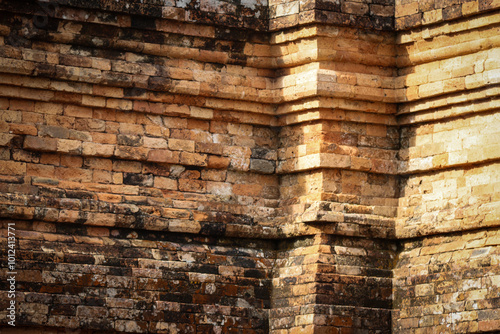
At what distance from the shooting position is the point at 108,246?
1334 cm

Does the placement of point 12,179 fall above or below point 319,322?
above

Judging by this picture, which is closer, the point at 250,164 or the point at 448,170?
the point at 448,170

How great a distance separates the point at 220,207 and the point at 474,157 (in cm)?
347

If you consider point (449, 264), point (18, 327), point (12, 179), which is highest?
point (12, 179)

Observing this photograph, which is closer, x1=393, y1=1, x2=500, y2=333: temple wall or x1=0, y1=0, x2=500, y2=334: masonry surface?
x1=393, y1=1, x2=500, y2=333: temple wall

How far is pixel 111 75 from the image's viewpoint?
1370 cm

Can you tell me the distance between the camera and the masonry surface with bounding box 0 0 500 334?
13.1 metres

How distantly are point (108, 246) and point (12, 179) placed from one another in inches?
59.4

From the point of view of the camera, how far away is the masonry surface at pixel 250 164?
13.1m

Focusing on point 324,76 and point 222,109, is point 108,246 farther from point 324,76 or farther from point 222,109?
point 324,76

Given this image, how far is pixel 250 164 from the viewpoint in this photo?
14.3 m

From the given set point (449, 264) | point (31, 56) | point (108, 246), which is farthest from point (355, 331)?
point (31, 56)

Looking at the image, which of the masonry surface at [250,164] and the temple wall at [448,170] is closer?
the temple wall at [448,170]

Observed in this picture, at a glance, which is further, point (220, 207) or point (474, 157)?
point (220, 207)
